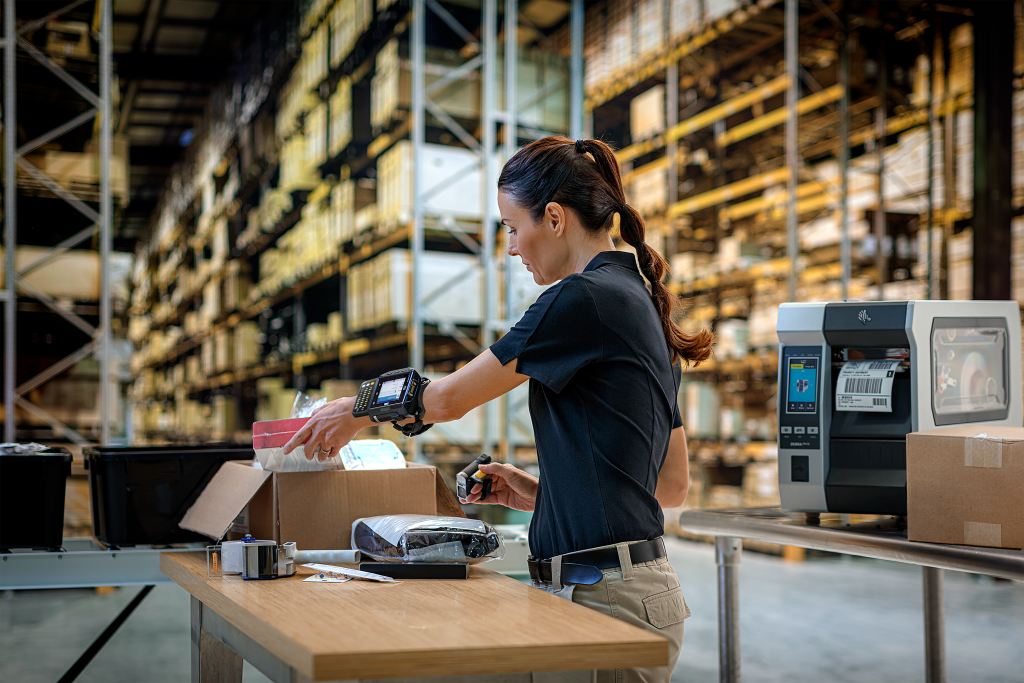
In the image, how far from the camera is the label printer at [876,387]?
6.89ft

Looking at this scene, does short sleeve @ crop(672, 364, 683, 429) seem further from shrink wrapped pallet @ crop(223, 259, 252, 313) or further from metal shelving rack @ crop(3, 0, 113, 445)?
shrink wrapped pallet @ crop(223, 259, 252, 313)

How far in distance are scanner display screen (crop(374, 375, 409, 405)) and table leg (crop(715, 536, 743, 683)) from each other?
1.27 meters

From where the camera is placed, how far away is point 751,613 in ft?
14.5

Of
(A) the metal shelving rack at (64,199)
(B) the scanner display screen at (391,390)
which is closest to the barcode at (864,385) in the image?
(B) the scanner display screen at (391,390)

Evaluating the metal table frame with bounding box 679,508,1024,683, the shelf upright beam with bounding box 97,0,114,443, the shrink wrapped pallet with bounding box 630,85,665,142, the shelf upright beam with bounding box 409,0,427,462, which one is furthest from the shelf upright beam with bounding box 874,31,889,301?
the shelf upright beam with bounding box 97,0,114,443

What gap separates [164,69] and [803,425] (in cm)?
542

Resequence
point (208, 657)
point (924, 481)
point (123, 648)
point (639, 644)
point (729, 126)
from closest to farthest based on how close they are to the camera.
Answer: point (639, 644) → point (208, 657) → point (924, 481) → point (123, 648) → point (729, 126)

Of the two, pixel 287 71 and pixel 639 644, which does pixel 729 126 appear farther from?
pixel 639 644

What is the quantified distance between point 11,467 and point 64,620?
9.23ft

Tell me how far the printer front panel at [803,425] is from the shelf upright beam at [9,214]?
4350 mm

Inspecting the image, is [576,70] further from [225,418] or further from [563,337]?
[563,337]

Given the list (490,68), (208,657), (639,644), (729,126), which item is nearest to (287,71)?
(490,68)

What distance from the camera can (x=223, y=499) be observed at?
1.83m

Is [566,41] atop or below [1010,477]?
atop
